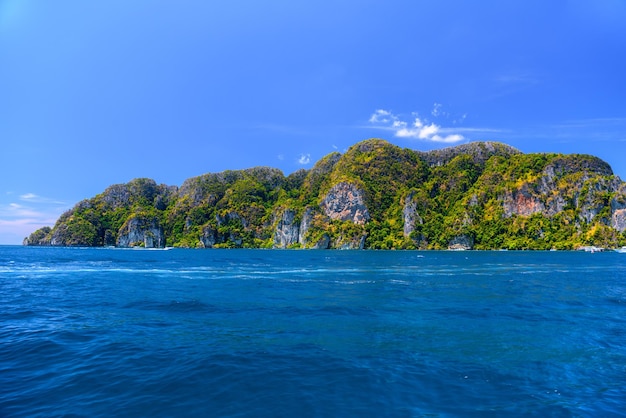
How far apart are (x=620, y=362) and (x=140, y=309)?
27.3m

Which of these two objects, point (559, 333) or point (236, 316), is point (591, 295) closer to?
point (559, 333)

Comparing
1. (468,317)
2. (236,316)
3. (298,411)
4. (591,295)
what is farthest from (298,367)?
(591,295)

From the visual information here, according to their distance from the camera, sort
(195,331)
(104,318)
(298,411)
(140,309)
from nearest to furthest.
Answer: (298,411) → (195,331) → (104,318) → (140,309)

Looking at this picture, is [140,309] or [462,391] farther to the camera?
[140,309]

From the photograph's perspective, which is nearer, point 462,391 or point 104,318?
point 462,391

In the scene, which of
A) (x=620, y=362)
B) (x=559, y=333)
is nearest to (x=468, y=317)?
(x=559, y=333)

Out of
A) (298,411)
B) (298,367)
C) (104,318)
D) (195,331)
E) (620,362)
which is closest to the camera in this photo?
(298,411)

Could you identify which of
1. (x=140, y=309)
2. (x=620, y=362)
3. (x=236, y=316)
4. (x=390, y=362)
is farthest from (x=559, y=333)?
(x=140, y=309)

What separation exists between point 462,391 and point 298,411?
17.9ft

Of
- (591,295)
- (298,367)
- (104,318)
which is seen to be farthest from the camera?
(591,295)

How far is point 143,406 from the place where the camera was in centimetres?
1070

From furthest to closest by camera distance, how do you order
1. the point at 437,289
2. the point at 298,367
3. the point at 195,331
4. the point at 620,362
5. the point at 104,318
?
the point at 437,289, the point at 104,318, the point at 195,331, the point at 620,362, the point at 298,367

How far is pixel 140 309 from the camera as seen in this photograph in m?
26.0

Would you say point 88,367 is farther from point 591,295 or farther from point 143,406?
point 591,295
